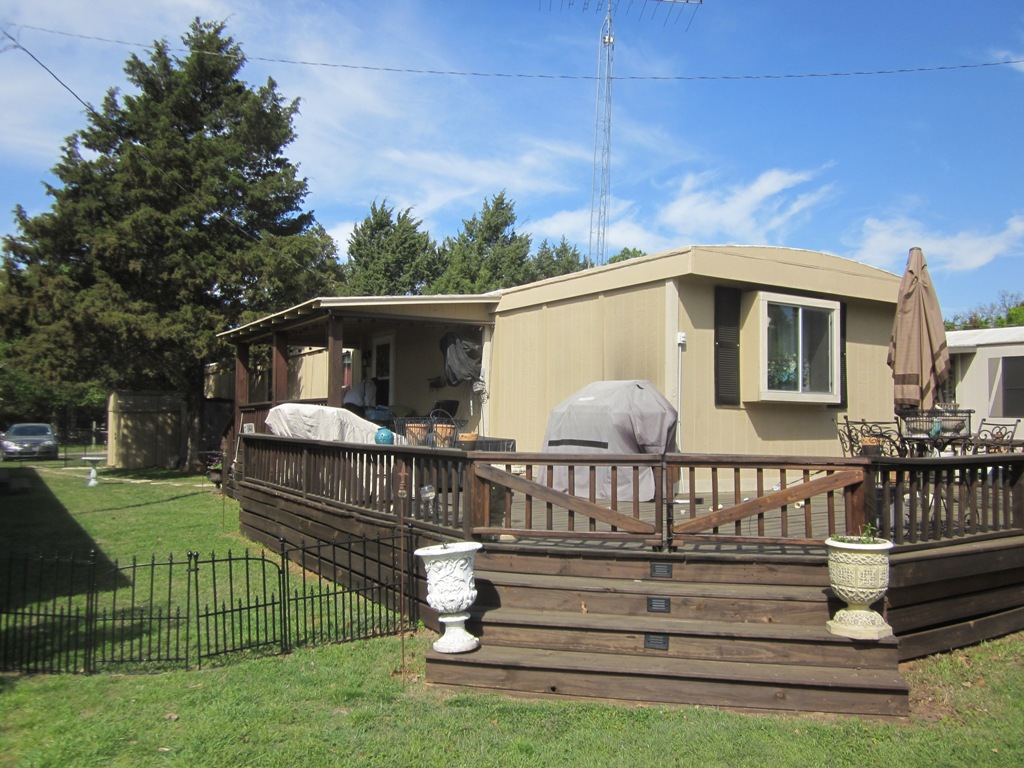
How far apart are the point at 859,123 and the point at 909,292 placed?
7685 millimetres

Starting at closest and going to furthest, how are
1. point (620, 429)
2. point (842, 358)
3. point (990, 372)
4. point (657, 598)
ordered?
point (657, 598) → point (620, 429) → point (842, 358) → point (990, 372)

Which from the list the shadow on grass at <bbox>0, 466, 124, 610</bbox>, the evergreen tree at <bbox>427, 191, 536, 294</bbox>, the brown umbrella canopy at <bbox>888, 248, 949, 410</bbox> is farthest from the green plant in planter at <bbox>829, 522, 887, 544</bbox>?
the evergreen tree at <bbox>427, 191, 536, 294</bbox>

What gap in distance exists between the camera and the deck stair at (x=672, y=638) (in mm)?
4090

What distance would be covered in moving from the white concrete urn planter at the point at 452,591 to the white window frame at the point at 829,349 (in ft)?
16.2

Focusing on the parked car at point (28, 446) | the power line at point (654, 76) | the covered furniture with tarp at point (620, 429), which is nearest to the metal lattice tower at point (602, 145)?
the power line at point (654, 76)

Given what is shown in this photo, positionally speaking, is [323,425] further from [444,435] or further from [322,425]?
[444,435]

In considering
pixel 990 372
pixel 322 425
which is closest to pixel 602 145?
pixel 990 372

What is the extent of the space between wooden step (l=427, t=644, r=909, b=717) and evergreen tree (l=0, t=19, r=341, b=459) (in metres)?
14.0

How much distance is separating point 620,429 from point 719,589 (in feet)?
9.68

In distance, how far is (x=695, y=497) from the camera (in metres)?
5.69

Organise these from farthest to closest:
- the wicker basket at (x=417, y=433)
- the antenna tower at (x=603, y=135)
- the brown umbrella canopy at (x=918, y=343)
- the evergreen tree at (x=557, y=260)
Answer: the evergreen tree at (x=557, y=260) < the antenna tower at (x=603, y=135) < the wicker basket at (x=417, y=433) < the brown umbrella canopy at (x=918, y=343)

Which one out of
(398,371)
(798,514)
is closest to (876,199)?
(398,371)

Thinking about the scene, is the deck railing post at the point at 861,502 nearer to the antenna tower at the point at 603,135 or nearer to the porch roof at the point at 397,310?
the porch roof at the point at 397,310

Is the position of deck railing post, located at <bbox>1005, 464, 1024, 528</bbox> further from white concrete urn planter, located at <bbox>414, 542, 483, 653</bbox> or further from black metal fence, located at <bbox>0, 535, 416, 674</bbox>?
black metal fence, located at <bbox>0, 535, 416, 674</bbox>
